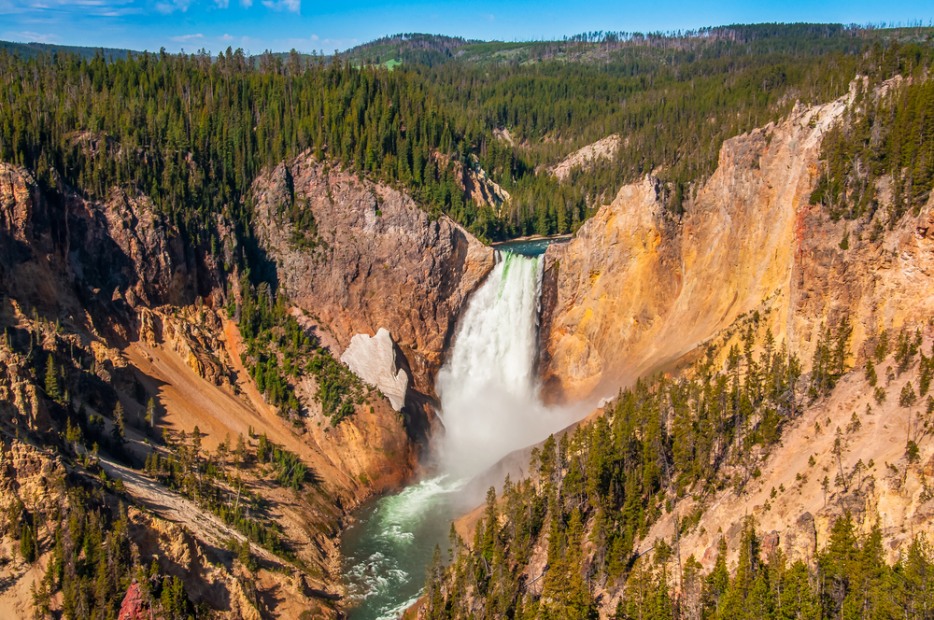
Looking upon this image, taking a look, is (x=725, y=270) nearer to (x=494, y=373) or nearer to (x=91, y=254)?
(x=494, y=373)

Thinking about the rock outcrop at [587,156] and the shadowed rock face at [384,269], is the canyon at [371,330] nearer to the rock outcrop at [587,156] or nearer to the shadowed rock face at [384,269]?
the shadowed rock face at [384,269]

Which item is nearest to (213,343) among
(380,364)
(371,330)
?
(371,330)

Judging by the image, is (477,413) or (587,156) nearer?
(477,413)

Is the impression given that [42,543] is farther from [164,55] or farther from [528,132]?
[528,132]

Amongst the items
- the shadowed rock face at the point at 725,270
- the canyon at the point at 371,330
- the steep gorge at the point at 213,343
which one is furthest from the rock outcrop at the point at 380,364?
the shadowed rock face at the point at 725,270

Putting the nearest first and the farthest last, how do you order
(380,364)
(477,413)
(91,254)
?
(91,254)
(380,364)
(477,413)

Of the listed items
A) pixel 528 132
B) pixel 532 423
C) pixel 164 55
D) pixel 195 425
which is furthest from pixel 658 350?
pixel 528 132

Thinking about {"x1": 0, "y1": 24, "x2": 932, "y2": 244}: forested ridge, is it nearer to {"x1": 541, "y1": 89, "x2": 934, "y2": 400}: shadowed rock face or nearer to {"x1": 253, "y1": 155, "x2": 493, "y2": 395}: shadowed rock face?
{"x1": 253, "y1": 155, "x2": 493, "y2": 395}: shadowed rock face
